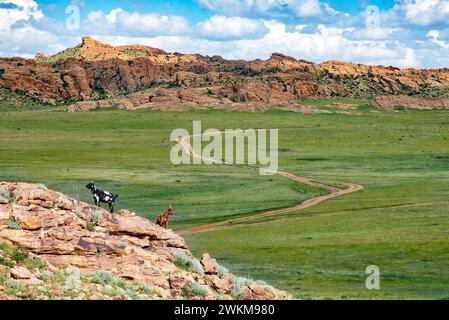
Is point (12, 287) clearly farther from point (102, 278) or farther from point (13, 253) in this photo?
point (102, 278)

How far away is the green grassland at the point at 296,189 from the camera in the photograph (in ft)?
108

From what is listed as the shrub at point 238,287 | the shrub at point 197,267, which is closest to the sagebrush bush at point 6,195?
the shrub at point 197,267

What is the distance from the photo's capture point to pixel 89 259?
1995cm

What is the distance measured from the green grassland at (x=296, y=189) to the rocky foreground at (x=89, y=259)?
627 centimetres

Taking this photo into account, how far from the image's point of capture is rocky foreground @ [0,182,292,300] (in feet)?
59.7

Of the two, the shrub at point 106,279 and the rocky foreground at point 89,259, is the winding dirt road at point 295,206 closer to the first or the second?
the rocky foreground at point 89,259

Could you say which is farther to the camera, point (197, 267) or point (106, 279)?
point (197, 267)

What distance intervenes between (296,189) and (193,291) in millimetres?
46172

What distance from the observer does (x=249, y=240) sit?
4066cm

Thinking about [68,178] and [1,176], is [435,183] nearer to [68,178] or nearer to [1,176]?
[68,178]

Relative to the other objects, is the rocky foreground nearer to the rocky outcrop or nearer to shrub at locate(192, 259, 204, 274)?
shrub at locate(192, 259, 204, 274)

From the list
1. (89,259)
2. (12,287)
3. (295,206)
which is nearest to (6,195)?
(89,259)

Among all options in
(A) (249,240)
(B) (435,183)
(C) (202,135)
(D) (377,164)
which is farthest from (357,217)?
(C) (202,135)

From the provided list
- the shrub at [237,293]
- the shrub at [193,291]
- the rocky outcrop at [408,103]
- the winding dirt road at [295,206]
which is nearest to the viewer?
the shrub at [193,291]
